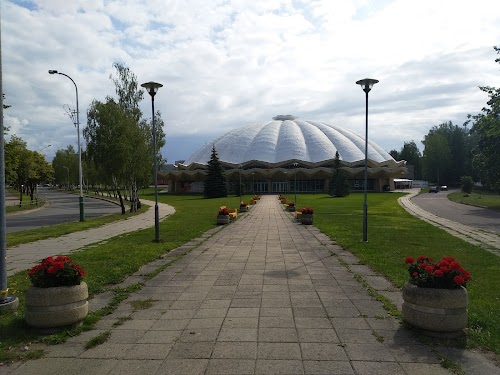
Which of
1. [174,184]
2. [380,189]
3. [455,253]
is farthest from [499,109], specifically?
[174,184]

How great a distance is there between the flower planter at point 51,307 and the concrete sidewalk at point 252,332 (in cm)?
35

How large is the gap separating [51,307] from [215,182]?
190ft

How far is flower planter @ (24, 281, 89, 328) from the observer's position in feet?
16.8

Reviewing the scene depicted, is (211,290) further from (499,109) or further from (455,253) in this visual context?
(499,109)

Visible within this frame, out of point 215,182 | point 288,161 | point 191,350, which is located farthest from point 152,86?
point 288,161

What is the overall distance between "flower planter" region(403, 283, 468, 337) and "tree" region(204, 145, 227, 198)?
58.1 m

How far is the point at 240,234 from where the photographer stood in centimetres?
1667

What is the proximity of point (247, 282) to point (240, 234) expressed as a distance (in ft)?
28.4

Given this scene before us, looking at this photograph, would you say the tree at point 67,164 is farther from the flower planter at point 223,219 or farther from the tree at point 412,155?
the tree at point 412,155

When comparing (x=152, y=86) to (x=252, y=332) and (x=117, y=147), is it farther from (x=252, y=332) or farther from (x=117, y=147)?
(x=117, y=147)

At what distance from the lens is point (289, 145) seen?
88250 mm

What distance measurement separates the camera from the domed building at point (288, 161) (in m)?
80.6

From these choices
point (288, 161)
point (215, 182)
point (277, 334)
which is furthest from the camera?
point (288, 161)

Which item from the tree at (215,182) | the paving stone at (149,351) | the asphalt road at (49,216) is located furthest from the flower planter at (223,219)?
the tree at (215,182)
